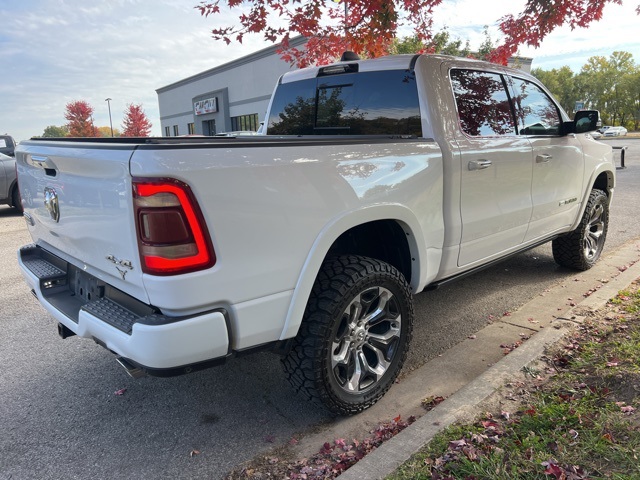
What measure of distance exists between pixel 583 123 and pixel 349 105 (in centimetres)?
229

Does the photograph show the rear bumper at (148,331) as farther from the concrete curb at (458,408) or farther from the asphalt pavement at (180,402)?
the concrete curb at (458,408)

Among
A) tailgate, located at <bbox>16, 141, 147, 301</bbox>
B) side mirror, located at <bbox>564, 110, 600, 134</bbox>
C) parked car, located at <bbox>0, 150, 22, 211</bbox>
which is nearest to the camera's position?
tailgate, located at <bbox>16, 141, 147, 301</bbox>

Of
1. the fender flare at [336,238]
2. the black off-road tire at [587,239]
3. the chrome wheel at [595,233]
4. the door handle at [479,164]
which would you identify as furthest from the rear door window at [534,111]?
the fender flare at [336,238]

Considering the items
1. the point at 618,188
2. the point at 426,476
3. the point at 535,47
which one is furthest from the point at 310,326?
the point at 618,188

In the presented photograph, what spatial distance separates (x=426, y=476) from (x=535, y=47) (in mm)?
5921

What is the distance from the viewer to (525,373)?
3039 millimetres

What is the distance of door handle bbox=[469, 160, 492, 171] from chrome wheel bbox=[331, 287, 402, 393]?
1.11 m

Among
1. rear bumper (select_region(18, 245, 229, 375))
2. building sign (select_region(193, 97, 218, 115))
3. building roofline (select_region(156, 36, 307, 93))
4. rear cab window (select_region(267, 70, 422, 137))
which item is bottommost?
rear bumper (select_region(18, 245, 229, 375))

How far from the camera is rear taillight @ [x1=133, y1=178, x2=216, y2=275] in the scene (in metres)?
1.98

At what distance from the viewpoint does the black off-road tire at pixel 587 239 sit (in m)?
5.16

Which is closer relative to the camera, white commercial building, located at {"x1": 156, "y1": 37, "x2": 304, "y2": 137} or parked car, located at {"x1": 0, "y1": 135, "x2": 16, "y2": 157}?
parked car, located at {"x1": 0, "y1": 135, "x2": 16, "y2": 157}

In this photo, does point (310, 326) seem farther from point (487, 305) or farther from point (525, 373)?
point (487, 305)

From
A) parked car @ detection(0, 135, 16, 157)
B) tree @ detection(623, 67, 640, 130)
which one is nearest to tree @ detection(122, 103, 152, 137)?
parked car @ detection(0, 135, 16, 157)

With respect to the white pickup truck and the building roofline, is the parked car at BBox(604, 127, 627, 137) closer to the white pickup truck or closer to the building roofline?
the building roofline
